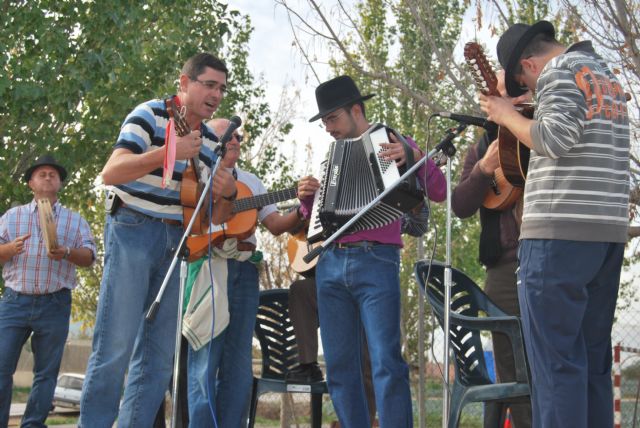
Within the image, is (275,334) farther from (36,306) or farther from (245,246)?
(36,306)

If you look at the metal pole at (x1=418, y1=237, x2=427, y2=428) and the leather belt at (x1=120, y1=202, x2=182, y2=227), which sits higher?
the leather belt at (x1=120, y1=202, x2=182, y2=227)

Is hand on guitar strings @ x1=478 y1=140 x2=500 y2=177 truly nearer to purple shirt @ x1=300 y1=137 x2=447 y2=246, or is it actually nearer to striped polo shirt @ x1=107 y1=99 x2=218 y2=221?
purple shirt @ x1=300 y1=137 x2=447 y2=246

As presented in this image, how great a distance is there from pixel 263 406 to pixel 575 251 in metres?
15.9

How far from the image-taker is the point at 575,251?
11.2 feet

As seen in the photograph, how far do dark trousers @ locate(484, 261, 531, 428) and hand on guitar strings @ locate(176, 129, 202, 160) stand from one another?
1.75 meters

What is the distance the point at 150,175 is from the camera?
462 centimetres

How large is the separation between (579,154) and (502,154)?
0.66 m

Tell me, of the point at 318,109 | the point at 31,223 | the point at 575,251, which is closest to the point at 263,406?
the point at 31,223

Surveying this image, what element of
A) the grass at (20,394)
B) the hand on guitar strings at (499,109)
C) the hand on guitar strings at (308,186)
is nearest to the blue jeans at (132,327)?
the hand on guitar strings at (308,186)

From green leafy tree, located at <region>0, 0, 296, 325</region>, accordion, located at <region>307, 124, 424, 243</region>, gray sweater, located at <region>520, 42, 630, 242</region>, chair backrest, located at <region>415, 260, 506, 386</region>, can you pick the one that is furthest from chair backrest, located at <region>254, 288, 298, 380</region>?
green leafy tree, located at <region>0, 0, 296, 325</region>

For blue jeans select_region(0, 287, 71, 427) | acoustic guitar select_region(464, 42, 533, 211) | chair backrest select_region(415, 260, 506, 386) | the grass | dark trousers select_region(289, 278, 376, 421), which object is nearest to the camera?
acoustic guitar select_region(464, 42, 533, 211)

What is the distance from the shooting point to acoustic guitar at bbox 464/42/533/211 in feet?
12.6

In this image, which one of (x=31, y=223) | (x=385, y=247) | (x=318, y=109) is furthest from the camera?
(x=31, y=223)

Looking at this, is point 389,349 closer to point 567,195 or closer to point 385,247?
point 385,247
